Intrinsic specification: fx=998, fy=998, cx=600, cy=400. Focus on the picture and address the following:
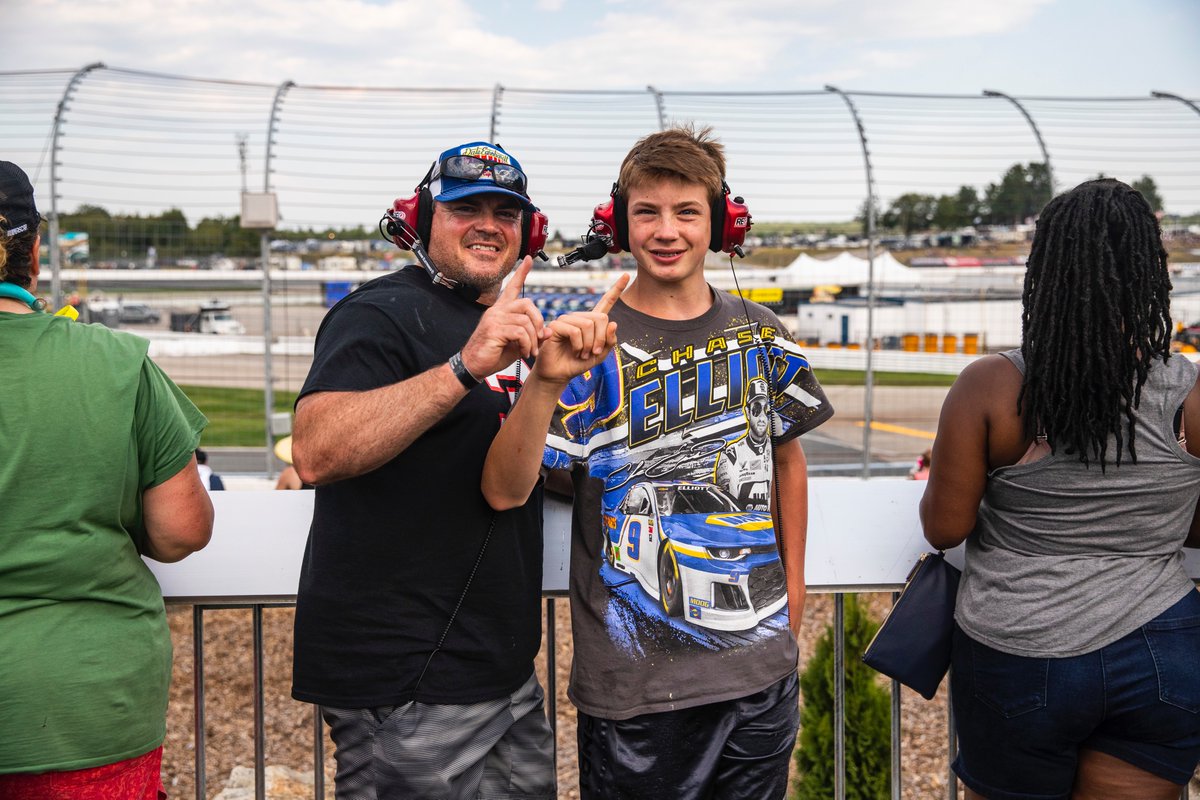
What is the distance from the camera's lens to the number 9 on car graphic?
2148 millimetres

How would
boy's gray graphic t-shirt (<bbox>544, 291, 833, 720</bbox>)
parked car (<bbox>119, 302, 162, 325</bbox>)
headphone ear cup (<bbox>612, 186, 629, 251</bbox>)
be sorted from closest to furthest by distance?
boy's gray graphic t-shirt (<bbox>544, 291, 833, 720</bbox>) → headphone ear cup (<bbox>612, 186, 629, 251</bbox>) → parked car (<bbox>119, 302, 162, 325</bbox>)

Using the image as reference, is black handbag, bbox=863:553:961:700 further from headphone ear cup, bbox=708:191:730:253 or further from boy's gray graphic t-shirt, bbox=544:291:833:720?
headphone ear cup, bbox=708:191:730:253

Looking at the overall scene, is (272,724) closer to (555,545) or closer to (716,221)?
(555,545)

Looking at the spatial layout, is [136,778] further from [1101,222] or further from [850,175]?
[850,175]

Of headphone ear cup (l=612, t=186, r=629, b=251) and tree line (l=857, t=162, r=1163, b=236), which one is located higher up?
tree line (l=857, t=162, r=1163, b=236)

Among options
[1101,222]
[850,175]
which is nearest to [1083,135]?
[850,175]

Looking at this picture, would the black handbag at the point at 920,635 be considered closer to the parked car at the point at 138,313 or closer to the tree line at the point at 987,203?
the tree line at the point at 987,203

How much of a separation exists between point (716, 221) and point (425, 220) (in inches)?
27.0

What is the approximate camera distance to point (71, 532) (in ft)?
5.89

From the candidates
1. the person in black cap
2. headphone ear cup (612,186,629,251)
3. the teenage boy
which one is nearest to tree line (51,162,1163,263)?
headphone ear cup (612,186,629,251)

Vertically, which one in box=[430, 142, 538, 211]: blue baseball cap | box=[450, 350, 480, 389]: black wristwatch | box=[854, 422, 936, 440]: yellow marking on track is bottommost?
box=[854, 422, 936, 440]: yellow marking on track

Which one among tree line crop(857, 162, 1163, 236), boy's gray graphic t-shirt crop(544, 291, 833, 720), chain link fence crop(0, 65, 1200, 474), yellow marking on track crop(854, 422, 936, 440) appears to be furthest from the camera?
yellow marking on track crop(854, 422, 936, 440)

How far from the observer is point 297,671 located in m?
2.07

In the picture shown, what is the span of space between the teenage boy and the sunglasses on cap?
29 cm
